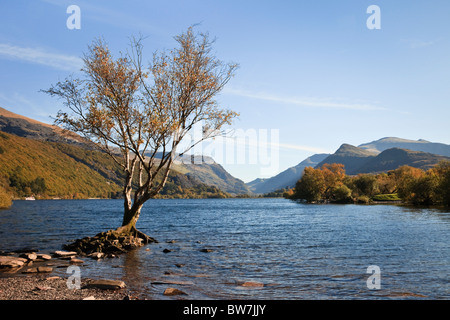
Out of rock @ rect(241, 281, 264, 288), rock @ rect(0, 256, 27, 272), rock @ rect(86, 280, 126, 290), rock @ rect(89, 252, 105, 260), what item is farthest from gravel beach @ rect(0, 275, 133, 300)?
rock @ rect(89, 252, 105, 260)

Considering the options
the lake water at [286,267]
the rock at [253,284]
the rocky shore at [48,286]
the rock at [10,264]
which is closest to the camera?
the rocky shore at [48,286]

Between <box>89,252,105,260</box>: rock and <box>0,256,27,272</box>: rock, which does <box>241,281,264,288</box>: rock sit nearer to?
<box>89,252,105,260</box>: rock

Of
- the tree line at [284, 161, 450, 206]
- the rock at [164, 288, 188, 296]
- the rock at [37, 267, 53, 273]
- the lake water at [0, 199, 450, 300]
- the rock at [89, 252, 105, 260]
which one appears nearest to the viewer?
the rock at [164, 288, 188, 296]

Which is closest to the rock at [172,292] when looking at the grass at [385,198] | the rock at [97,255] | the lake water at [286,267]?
the lake water at [286,267]

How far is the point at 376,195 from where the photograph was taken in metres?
188

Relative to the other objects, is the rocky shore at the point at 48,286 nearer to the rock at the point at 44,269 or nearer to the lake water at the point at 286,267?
the rock at the point at 44,269

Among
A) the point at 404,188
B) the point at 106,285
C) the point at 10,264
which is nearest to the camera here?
the point at 106,285

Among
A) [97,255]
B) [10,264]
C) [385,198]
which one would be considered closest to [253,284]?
[97,255]

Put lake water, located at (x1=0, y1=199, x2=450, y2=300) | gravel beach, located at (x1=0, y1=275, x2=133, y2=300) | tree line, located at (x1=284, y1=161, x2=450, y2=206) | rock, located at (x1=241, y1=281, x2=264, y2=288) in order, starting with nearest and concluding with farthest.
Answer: gravel beach, located at (x1=0, y1=275, x2=133, y2=300), lake water, located at (x1=0, y1=199, x2=450, y2=300), rock, located at (x1=241, y1=281, x2=264, y2=288), tree line, located at (x1=284, y1=161, x2=450, y2=206)

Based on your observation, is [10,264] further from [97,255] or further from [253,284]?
[253,284]
